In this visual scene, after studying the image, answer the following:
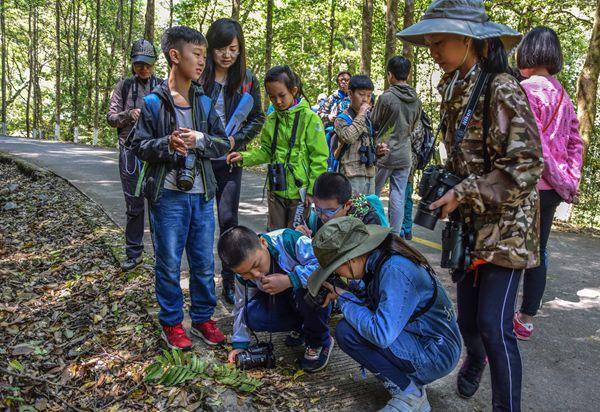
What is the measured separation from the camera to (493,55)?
7.38 ft

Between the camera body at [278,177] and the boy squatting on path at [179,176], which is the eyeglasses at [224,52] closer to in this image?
the boy squatting on path at [179,176]

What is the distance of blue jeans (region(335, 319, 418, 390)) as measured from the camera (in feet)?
8.64

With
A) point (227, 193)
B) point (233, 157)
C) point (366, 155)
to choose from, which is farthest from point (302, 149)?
point (366, 155)

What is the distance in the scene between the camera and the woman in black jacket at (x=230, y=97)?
12.1ft

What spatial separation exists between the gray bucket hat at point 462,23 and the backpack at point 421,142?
13.3ft

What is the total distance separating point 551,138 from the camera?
130 inches

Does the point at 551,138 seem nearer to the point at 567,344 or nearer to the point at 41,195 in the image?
the point at 567,344

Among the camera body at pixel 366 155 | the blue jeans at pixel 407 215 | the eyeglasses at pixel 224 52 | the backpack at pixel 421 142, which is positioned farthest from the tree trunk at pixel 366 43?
the eyeglasses at pixel 224 52

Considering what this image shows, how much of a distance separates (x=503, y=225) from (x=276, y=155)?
2.21 m

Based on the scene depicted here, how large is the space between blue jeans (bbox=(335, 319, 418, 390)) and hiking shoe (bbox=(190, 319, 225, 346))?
42.4 inches

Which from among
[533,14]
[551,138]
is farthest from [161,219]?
[533,14]

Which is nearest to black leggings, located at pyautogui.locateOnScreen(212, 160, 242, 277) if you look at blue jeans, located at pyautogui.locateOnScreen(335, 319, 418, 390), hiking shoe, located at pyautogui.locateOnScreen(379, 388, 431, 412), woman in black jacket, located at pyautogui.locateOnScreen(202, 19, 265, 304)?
woman in black jacket, located at pyautogui.locateOnScreen(202, 19, 265, 304)

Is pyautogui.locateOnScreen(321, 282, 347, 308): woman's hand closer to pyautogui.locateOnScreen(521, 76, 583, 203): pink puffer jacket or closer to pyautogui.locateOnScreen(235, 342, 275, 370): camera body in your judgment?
pyautogui.locateOnScreen(235, 342, 275, 370): camera body

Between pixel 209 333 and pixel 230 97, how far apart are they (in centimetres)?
190
